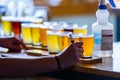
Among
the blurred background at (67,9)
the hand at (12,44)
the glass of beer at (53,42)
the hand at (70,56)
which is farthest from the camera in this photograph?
the blurred background at (67,9)

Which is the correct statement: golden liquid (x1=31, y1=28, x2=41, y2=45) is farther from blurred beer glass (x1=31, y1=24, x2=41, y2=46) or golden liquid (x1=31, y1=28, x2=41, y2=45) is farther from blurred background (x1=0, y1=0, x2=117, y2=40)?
blurred background (x1=0, y1=0, x2=117, y2=40)

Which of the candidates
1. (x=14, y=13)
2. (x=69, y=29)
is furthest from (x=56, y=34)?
(x=14, y=13)

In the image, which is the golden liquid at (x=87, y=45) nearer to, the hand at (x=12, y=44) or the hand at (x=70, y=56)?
the hand at (x=70, y=56)

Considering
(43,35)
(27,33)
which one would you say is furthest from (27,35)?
(43,35)

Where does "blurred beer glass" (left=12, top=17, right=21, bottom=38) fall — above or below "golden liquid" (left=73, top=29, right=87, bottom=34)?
above

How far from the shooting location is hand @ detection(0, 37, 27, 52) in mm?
1783

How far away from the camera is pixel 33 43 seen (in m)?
1.90

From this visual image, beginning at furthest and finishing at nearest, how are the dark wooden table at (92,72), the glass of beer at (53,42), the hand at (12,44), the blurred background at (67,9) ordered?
the blurred background at (67,9), the hand at (12,44), the glass of beer at (53,42), the dark wooden table at (92,72)

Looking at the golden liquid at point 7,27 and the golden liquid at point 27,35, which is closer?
the golden liquid at point 27,35

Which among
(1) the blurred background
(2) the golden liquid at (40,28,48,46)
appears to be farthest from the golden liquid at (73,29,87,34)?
(1) the blurred background

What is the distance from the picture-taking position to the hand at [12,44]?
1.78 m

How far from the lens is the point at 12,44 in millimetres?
1807

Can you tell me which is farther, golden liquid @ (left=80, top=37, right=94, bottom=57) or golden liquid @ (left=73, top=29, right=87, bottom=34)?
golden liquid @ (left=73, top=29, right=87, bottom=34)

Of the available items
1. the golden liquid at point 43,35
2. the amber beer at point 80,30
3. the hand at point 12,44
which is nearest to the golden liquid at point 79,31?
the amber beer at point 80,30
